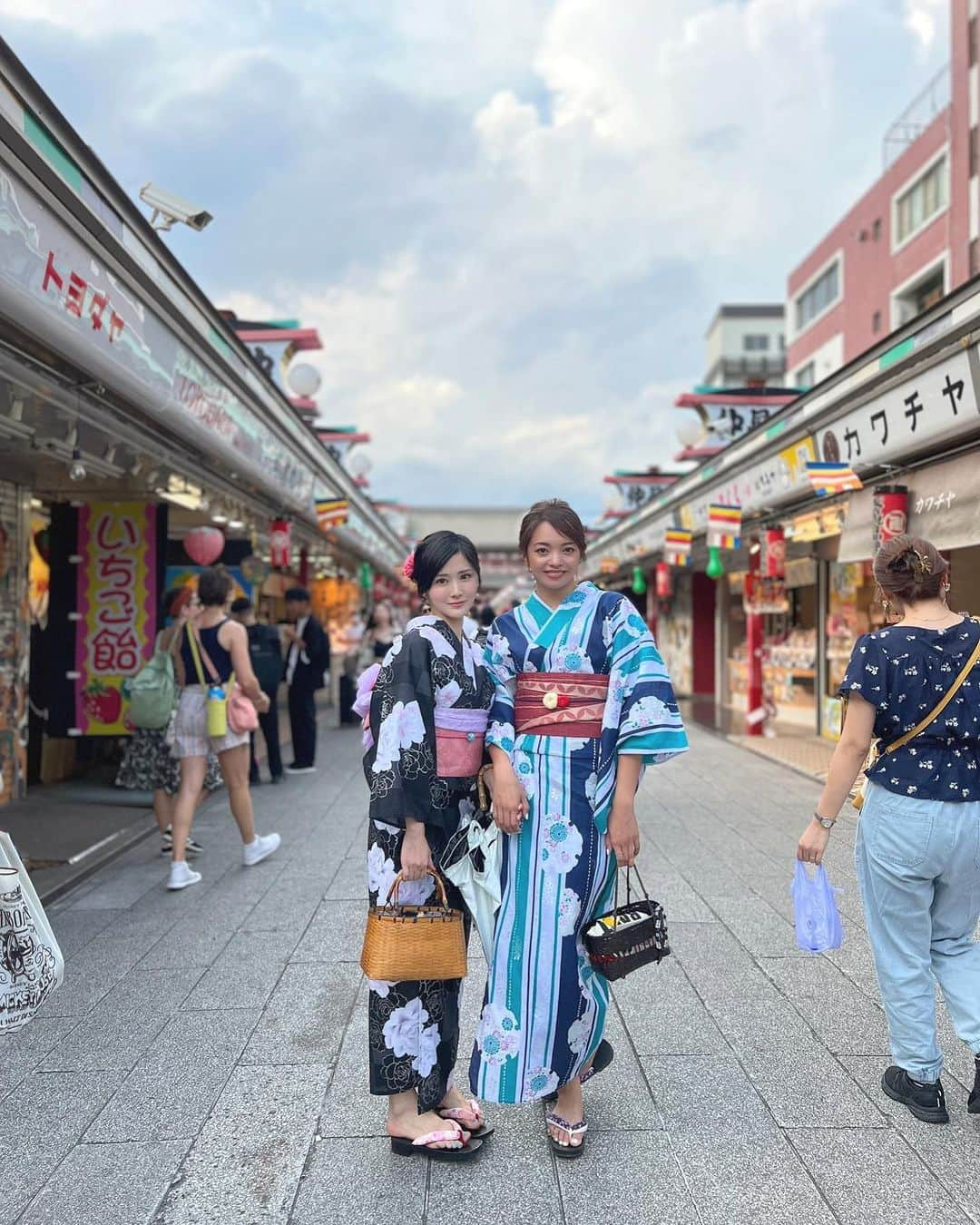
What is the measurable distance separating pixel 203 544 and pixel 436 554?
5991mm

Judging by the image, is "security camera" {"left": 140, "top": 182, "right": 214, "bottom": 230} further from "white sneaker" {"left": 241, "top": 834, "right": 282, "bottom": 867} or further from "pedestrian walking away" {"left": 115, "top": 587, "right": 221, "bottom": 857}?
"white sneaker" {"left": 241, "top": 834, "right": 282, "bottom": 867}

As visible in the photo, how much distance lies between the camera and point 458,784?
2.57 metres

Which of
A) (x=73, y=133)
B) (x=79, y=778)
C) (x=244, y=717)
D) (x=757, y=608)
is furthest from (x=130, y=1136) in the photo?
(x=757, y=608)

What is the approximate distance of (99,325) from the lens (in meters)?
4.08

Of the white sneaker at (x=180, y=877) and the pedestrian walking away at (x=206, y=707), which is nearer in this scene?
the white sneaker at (x=180, y=877)

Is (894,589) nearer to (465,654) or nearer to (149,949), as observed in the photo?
(465,654)

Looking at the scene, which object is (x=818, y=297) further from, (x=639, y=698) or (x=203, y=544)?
(x=639, y=698)

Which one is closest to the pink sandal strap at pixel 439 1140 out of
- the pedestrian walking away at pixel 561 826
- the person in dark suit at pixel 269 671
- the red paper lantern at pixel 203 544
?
the pedestrian walking away at pixel 561 826

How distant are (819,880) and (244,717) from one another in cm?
368

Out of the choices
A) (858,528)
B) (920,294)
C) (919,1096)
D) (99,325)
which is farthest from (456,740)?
(920,294)

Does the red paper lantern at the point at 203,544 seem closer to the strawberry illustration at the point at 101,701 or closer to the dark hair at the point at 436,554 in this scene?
the strawberry illustration at the point at 101,701

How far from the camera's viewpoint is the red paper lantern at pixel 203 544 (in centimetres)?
802

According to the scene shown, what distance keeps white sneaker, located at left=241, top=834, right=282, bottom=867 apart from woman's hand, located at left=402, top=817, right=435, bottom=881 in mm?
3410

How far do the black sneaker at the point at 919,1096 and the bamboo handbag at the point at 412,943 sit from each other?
1.53m
